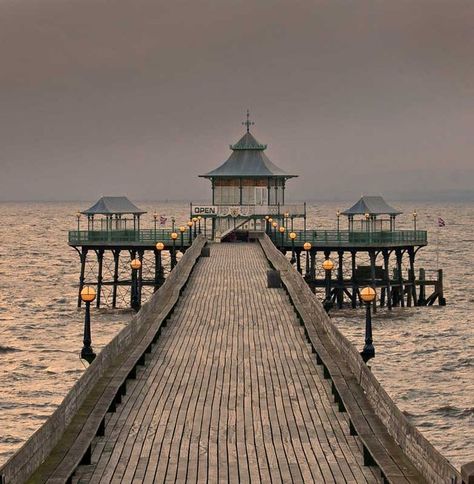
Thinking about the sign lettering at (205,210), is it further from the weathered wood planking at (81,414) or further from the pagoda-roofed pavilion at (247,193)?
the weathered wood planking at (81,414)

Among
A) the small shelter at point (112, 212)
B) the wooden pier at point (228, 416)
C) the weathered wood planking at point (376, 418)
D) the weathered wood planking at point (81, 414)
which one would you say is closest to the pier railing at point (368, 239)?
the small shelter at point (112, 212)

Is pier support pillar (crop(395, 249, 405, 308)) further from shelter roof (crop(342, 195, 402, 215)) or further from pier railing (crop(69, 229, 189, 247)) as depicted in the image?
pier railing (crop(69, 229, 189, 247))

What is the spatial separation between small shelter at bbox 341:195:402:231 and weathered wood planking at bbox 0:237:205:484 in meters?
42.8

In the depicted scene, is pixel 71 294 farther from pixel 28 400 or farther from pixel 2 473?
pixel 2 473

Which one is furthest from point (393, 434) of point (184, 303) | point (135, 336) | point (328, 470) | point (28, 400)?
point (28, 400)

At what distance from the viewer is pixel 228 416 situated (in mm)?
17141

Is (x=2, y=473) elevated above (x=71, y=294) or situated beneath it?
elevated above

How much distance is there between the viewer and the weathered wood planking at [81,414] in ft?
42.5

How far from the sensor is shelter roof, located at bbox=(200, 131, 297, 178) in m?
78.1

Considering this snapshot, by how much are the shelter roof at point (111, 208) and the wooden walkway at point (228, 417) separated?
44.4 meters

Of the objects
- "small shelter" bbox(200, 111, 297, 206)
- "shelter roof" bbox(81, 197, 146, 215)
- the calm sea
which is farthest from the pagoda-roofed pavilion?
the calm sea

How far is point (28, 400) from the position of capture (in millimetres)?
35500

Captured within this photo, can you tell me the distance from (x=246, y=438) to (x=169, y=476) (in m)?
2.25

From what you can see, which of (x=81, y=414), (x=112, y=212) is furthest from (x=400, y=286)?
(x=81, y=414)
